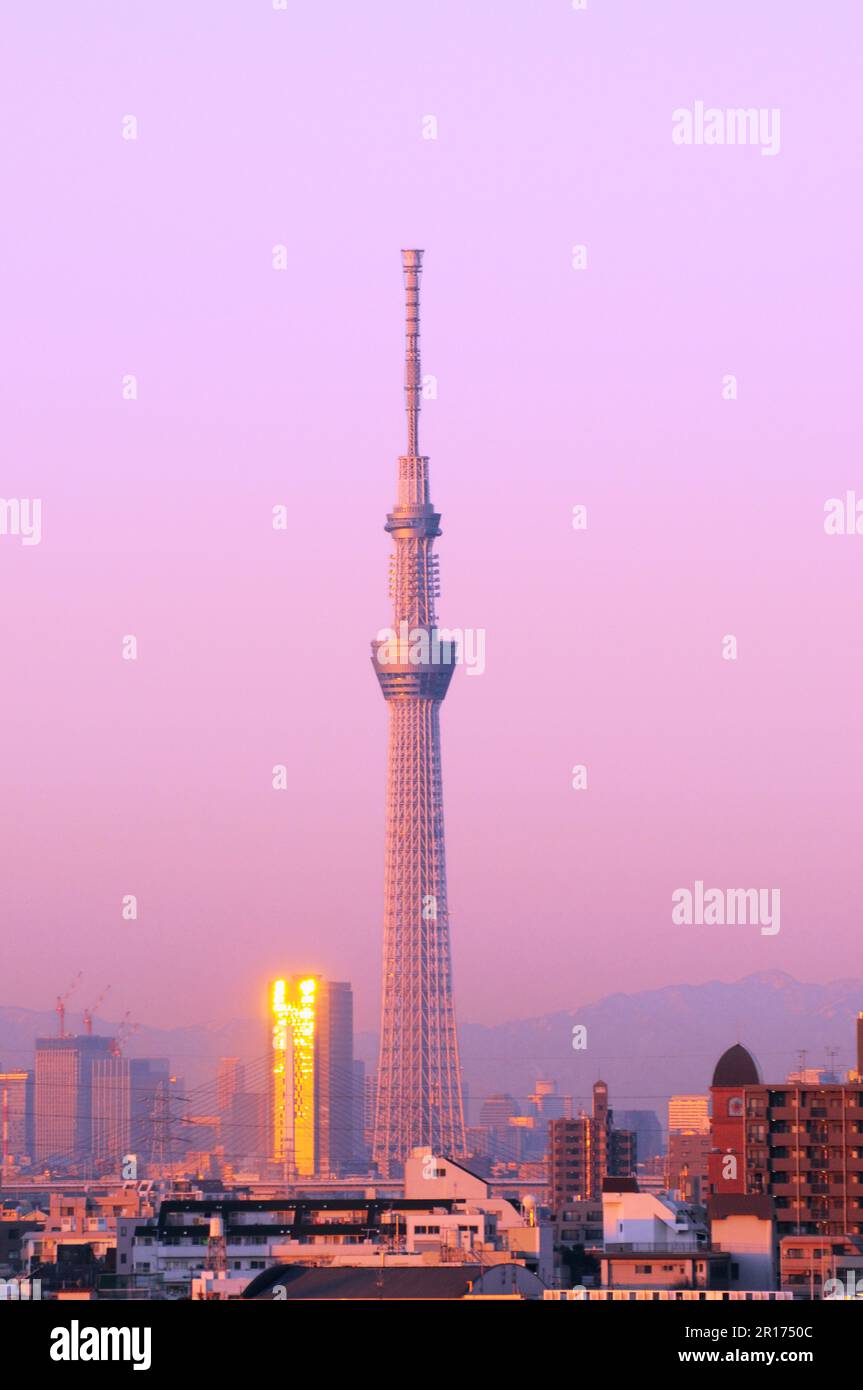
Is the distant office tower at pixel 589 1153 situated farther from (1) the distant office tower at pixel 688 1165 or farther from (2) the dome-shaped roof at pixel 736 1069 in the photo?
(2) the dome-shaped roof at pixel 736 1069

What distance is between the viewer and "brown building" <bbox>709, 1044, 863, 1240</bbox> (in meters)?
72.1

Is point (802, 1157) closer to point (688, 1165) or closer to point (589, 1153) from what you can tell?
point (589, 1153)

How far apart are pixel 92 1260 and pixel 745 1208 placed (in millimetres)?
20228

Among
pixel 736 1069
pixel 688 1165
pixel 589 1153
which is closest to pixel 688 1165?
pixel 688 1165

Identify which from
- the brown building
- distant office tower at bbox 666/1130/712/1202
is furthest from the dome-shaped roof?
distant office tower at bbox 666/1130/712/1202

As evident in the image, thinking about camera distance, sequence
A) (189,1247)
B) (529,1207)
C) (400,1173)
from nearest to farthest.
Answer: (189,1247) → (529,1207) → (400,1173)

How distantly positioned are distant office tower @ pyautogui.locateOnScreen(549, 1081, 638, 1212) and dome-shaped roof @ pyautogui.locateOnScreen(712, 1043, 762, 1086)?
4575 centimetres

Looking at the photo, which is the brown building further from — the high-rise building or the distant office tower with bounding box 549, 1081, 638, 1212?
the distant office tower with bounding box 549, 1081, 638, 1212

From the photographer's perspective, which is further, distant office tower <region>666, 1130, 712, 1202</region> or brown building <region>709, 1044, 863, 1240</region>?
distant office tower <region>666, 1130, 712, 1202</region>
